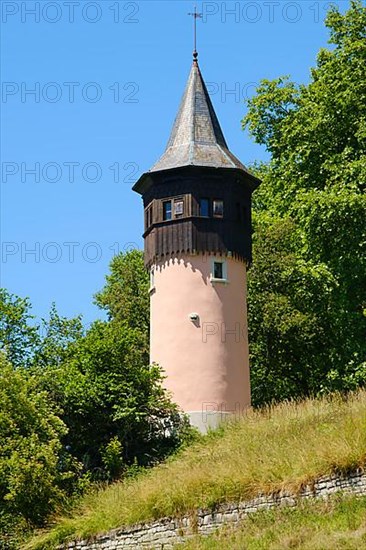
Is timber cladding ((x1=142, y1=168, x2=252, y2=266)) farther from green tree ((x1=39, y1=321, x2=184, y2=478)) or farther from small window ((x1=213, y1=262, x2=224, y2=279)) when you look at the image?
green tree ((x1=39, y1=321, x2=184, y2=478))

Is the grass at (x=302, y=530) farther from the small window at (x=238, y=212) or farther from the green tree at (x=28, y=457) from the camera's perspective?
the small window at (x=238, y=212)

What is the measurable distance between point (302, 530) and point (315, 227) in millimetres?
15236

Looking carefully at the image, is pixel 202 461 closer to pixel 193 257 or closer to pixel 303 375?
pixel 193 257

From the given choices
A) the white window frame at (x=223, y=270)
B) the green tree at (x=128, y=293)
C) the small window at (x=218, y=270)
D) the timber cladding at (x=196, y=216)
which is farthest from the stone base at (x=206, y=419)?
the green tree at (x=128, y=293)

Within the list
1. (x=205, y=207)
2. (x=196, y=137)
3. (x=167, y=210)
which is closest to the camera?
(x=205, y=207)

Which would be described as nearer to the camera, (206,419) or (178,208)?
(206,419)

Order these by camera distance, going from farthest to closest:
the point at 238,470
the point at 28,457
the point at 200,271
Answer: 1. the point at 200,271
2. the point at 28,457
3. the point at 238,470

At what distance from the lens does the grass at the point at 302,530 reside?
1736 cm

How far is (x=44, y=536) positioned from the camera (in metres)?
22.8

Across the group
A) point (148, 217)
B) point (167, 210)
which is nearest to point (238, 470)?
point (167, 210)

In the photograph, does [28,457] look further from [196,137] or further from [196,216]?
[196,137]

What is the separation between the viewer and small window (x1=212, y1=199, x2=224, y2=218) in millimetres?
31852

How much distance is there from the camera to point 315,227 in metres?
31.9

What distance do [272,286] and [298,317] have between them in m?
2.01
